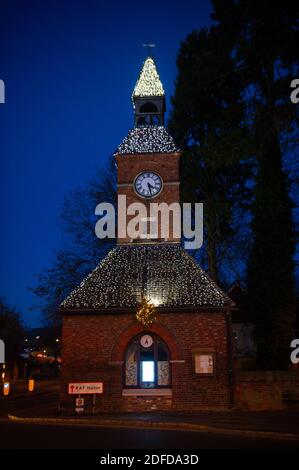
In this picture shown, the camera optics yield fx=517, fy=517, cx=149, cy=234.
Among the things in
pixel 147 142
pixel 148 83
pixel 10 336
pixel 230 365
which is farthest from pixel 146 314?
pixel 10 336

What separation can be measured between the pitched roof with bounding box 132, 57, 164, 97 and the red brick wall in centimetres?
1126

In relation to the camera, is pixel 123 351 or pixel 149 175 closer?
pixel 123 351

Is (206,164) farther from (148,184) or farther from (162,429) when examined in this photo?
(162,429)

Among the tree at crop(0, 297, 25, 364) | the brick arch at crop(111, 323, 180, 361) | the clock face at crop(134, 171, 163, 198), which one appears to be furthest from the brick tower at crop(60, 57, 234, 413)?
the tree at crop(0, 297, 25, 364)

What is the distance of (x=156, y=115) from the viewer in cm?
2519

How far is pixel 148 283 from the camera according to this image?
20.4 metres

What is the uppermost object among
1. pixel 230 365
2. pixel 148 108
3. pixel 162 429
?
pixel 148 108

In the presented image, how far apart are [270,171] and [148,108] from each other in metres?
7.09

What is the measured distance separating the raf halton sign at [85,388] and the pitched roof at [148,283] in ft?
9.09

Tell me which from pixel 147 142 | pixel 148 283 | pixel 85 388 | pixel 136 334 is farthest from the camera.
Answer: pixel 147 142

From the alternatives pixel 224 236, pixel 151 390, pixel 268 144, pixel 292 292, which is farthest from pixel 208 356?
pixel 224 236

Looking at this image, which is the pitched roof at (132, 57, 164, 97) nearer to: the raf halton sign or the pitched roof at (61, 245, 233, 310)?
the pitched roof at (61, 245, 233, 310)

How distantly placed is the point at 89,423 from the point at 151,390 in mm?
3233

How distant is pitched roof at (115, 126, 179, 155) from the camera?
77.6 ft
